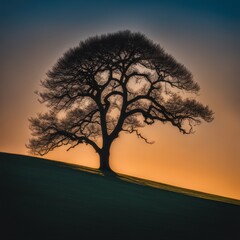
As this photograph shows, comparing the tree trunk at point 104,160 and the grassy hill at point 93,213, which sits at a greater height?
the tree trunk at point 104,160

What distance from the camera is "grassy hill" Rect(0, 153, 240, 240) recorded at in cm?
973

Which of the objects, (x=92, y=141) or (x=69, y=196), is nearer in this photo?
(x=69, y=196)

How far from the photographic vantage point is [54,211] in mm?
11125

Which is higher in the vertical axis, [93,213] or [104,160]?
[104,160]

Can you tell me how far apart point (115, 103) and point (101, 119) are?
164 centimetres

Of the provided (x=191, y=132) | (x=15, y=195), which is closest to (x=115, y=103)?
(x=191, y=132)

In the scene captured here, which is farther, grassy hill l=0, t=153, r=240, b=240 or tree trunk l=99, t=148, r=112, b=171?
tree trunk l=99, t=148, r=112, b=171

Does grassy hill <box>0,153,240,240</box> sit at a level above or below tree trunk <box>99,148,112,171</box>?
below

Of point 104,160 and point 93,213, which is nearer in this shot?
point 93,213

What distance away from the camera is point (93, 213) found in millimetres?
11719

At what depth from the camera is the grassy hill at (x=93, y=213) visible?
9727 millimetres

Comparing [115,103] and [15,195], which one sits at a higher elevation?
[115,103]

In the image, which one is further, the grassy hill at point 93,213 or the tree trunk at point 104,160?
the tree trunk at point 104,160

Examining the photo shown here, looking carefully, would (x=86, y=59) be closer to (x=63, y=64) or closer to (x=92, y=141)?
(x=63, y=64)
